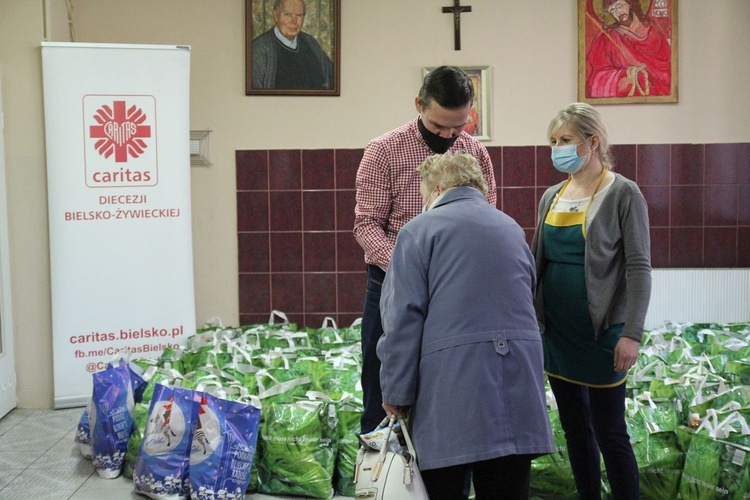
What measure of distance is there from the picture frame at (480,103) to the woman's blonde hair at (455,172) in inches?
136

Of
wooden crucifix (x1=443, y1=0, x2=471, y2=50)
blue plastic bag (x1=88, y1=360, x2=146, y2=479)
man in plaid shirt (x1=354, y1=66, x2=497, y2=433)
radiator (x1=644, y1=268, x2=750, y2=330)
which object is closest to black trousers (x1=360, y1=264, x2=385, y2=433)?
man in plaid shirt (x1=354, y1=66, x2=497, y2=433)

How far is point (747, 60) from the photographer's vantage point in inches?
217

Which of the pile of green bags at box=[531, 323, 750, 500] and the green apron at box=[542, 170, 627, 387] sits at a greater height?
the green apron at box=[542, 170, 627, 387]

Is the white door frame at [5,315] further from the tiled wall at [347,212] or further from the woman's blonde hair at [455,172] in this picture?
the woman's blonde hair at [455,172]

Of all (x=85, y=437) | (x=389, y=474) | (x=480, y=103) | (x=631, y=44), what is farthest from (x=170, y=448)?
(x=631, y=44)

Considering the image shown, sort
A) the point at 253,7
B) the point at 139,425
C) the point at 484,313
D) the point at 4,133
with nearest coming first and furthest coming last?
the point at 484,313, the point at 139,425, the point at 4,133, the point at 253,7

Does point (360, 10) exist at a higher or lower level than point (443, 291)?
higher

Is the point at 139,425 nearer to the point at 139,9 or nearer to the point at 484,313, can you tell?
the point at 484,313

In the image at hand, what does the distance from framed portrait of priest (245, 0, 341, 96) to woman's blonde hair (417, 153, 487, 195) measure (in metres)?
3.50

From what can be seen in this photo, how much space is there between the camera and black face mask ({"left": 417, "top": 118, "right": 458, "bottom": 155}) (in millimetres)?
2715

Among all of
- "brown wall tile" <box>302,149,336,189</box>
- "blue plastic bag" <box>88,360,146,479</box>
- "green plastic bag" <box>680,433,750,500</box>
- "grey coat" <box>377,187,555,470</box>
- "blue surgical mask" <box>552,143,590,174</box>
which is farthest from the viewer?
"brown wall tile" <box>302,149,336,189</box>

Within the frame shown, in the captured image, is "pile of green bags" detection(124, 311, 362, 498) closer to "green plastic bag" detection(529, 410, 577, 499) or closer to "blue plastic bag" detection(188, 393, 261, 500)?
"blue plastic bag" detection(188, 393, 261, 500)

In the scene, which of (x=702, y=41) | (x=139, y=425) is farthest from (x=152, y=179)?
(x=702, y=41)

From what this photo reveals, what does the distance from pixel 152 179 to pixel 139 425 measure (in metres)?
1.75
